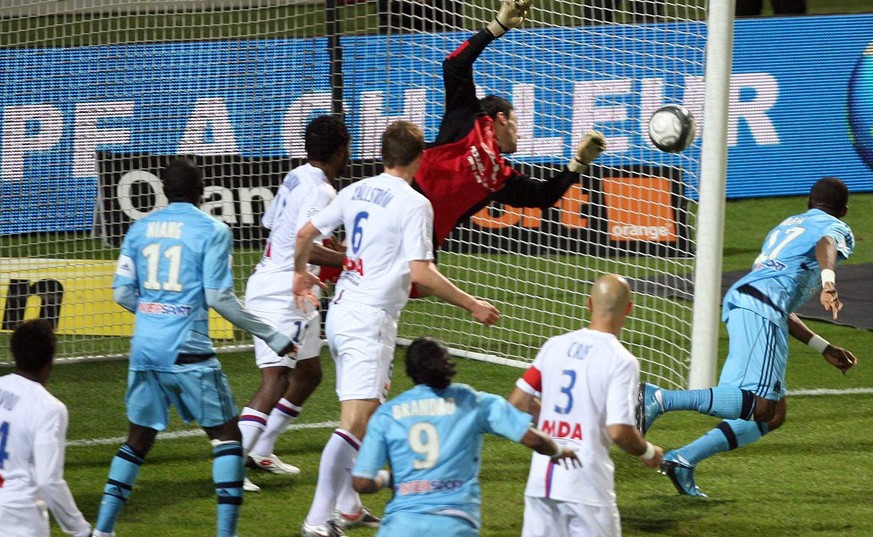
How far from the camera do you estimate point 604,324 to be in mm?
4688

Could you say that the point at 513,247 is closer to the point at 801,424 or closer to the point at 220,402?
the point at 801,424

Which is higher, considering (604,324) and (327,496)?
(604,324)

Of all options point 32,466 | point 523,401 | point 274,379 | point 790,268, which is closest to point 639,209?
point 790,268

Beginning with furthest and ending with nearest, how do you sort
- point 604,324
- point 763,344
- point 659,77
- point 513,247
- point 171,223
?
1. point 513,247
2. point 659,77
3. point 763,344
4. point 171,223
5. point 604,324

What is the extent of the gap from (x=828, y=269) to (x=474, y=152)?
6.40 ft

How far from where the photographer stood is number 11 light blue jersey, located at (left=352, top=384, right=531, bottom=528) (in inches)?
170

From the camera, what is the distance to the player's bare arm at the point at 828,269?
656cm

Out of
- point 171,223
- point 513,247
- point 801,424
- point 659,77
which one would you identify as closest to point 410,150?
point 171,223

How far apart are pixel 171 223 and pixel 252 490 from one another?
1847 mm

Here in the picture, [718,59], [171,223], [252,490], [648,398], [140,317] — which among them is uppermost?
[718,59]

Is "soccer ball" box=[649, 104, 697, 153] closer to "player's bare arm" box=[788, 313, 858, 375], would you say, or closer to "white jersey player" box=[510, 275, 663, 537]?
"player's bare arm" box=[788, 313, 858, 375]

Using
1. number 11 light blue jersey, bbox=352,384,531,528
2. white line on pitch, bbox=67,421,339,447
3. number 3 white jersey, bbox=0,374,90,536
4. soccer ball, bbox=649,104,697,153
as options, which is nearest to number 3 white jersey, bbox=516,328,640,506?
number 11 light blue jersey, bbox=352,384,531,528

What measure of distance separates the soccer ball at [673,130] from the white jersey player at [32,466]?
4.56 m

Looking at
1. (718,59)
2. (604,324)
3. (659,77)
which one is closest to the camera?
(604,324)
